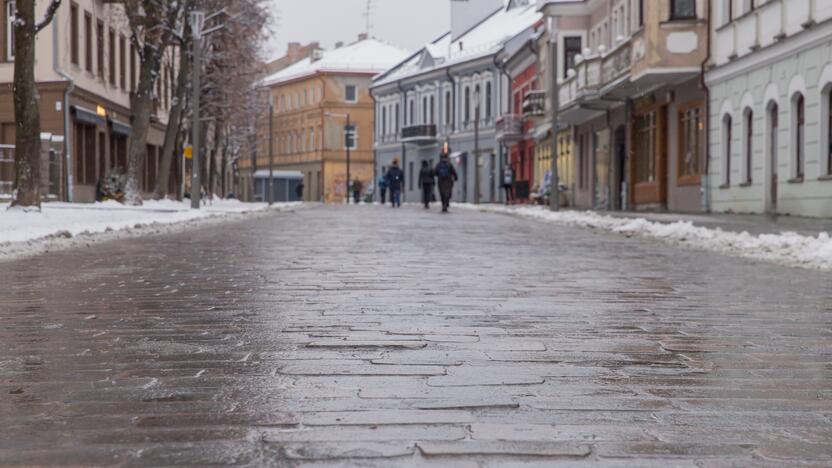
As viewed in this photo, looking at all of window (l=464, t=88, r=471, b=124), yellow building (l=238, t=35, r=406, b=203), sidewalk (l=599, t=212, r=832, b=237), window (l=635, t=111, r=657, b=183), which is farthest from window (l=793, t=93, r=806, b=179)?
yellow building (l=238, t=35, r=406, b=203)

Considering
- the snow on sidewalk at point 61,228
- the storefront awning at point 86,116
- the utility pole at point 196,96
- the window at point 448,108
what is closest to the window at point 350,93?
the window at point 448,108

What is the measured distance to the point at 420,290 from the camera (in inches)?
362

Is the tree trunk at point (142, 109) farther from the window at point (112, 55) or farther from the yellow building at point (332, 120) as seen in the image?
the yellow building at point (332, 120)

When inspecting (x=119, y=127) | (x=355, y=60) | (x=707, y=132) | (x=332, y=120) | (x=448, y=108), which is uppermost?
(x=355, y=60)

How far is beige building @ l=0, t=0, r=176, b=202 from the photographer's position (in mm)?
36438

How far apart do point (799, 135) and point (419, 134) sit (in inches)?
2339

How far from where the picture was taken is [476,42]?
78.9 metres

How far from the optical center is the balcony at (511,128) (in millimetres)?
65312

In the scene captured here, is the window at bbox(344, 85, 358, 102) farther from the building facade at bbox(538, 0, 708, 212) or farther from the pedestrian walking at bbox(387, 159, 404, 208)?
the pedestrian walking at bbox(387, 159, 404, 208)

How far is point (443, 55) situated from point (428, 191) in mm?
40547

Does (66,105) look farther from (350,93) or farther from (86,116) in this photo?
(350,93)

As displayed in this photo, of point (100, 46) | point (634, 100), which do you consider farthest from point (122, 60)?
point (634, 100)

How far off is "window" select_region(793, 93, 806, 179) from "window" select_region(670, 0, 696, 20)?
6993 millimetres

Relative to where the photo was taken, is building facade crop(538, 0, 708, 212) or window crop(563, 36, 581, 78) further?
window crop(563, 36, 581, 78)
